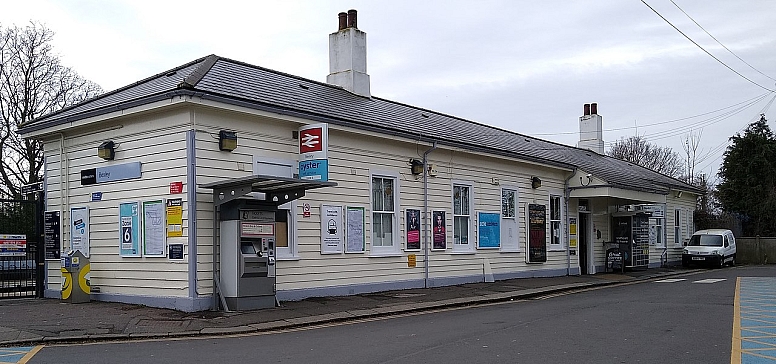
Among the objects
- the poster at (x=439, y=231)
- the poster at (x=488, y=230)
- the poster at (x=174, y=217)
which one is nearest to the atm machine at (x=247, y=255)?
the poster at (x=174, y=217)

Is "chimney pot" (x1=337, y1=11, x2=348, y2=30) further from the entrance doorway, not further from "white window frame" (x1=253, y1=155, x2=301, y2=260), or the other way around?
the entrance doorway

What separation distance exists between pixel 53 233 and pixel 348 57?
910 centimetres

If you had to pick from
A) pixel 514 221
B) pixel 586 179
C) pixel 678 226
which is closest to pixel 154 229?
pixel 514 221

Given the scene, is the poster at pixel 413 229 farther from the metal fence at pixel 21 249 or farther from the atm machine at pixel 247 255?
the metal fence at pixel 21 249

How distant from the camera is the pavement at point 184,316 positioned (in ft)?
37.3

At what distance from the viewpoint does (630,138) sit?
2717 inches

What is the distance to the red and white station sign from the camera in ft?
50.1

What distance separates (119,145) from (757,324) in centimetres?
1256

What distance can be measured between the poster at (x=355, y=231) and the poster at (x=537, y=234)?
8.10 m

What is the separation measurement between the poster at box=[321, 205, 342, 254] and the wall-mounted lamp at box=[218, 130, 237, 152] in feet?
9.36

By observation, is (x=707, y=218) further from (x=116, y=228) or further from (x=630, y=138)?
(x=116, y=228)

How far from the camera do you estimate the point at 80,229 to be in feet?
52.5

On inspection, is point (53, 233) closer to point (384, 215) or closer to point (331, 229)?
point (331, 229)

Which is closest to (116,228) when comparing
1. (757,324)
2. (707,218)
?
(757,324)
